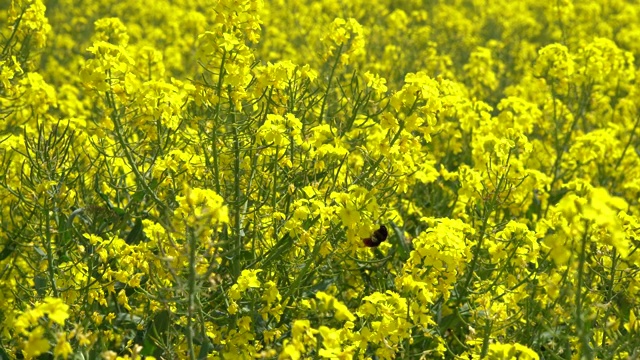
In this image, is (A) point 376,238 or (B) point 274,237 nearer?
(A) point 376,238

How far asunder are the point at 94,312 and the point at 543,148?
3872 millimetres

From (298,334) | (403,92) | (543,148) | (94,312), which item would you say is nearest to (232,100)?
(403,92)

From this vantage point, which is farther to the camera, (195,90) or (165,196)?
(165,196)

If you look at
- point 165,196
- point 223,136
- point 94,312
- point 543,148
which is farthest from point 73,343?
point 543,148

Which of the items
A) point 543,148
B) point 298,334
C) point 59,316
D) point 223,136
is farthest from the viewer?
point 543,148

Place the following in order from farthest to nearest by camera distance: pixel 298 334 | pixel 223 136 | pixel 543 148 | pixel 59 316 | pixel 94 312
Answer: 1. pixel 543 148
2. pixel 223 136
3. pixel 94 312
4. pixel 298 334
5. pixel 59 316

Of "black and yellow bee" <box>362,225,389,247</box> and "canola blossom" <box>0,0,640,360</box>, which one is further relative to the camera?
"black and yellow bee" <box>362,225,389,247</box>

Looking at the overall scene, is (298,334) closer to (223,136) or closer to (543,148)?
(223,136)

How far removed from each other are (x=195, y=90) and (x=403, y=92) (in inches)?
33.1

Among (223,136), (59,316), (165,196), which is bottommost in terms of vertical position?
(59,316)

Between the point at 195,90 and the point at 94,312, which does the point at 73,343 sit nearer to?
the point at 94,312

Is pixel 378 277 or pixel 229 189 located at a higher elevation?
pixel 229 189

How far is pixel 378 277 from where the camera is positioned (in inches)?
161

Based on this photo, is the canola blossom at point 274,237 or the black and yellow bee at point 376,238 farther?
the black and yellow bee at point 376,238
